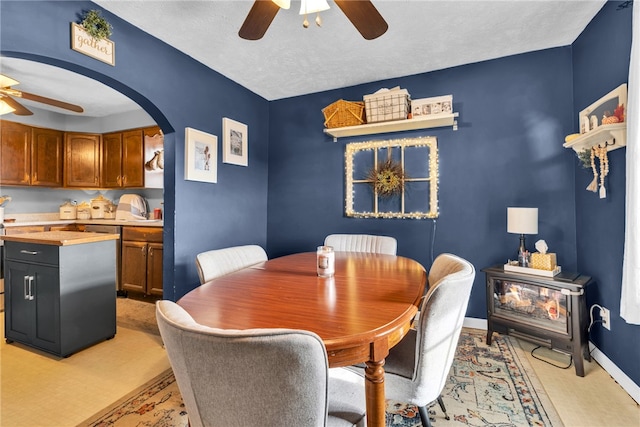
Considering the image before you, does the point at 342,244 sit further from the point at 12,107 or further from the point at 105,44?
the point at 12,107

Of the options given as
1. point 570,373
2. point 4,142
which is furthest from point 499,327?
point 4,142

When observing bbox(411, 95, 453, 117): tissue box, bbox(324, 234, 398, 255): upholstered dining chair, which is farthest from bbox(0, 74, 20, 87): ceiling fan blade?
bbox(411, 95, 453, 117): tissue box

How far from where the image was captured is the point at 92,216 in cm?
450

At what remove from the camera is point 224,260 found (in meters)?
1.94

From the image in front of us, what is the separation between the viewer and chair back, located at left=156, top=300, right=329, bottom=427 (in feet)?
2.09

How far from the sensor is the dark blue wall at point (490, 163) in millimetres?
2648

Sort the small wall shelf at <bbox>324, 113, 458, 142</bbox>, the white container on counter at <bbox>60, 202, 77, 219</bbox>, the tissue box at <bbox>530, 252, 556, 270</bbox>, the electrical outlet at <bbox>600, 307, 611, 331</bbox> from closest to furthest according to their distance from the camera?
1. the electrical outlet at <bbox>600, 307, 611, 331</bbox>
2. the tissue box at <bbox>530, 252, 556, 270</bbox>
3. the small wall shelf at <bbox>324, 113, 458, 142</bbox>
4. the white container on counter at <bbox>60, 202, 77, 219</bbox>

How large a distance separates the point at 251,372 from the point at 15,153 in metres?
5.10

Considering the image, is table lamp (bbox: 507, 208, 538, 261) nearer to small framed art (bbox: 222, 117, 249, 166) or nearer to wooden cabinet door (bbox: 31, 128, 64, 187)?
small framed art (bbox: 222, 117, 249, 166)

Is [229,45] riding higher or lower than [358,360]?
higher

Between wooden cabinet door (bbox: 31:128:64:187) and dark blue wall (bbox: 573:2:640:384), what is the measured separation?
6.16 m

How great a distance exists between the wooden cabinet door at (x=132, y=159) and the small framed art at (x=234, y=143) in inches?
68.3

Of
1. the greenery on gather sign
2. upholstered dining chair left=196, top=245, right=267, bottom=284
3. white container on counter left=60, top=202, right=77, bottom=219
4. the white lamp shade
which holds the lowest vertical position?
upholstered dining chair left=196, top=245, right=267, bottom=284

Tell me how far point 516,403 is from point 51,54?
3487mm
